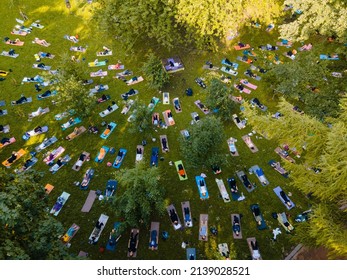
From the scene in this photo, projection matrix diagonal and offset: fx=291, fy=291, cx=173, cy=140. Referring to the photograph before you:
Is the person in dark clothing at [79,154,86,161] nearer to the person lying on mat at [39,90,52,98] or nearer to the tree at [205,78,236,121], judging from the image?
the person lying on mat at [39,90,52,98]

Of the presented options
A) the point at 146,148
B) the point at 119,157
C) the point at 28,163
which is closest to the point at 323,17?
the point at 146,148

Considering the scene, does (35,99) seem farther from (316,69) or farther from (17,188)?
(316,69)

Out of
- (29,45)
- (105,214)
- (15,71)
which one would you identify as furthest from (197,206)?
(29,45)

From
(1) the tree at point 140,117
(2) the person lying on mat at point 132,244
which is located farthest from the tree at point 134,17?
(2) the person lying on mat at point 132,244

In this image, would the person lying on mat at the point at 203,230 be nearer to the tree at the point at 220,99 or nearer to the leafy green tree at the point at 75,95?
the tree at the point at 220,99

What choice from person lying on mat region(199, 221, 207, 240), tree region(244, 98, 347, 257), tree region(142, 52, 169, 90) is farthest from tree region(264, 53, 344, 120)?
person lying on mat region(199, 221, 207, 240)
